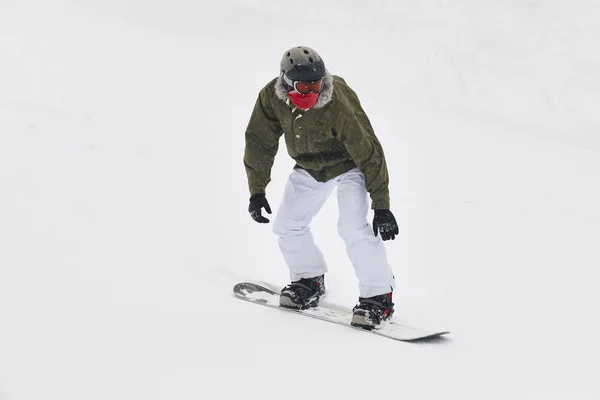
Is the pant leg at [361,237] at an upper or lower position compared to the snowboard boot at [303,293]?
upper

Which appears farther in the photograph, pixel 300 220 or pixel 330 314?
pixel 300 220

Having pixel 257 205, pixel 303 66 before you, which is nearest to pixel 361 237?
pixel 257 205

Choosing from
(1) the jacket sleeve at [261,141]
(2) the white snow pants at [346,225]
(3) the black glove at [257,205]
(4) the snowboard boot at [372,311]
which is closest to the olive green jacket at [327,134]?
(1) the jacket sleeve at [261,141]

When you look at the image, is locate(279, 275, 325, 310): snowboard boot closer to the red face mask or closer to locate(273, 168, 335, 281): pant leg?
locate(273, 168, 335, 281): pant leg

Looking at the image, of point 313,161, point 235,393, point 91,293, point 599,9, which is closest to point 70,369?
point 235,393

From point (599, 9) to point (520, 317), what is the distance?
34.0 feet

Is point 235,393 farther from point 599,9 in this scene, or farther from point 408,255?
point 599,9

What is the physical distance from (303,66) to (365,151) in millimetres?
574

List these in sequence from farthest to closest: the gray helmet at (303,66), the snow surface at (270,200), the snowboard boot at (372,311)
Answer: the snowboard boot at (372,311), the gray helmet at (303,66), the snow surface at (270,200)

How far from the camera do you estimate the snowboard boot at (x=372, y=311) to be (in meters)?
3.63

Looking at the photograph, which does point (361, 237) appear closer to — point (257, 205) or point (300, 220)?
point (300, 220)

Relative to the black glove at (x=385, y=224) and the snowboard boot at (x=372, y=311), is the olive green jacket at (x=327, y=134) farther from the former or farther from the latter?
the snowboard boot at (x=372, y=311)

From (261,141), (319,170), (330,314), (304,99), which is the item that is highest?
(304,99)

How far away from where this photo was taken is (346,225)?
3742 millimetres
